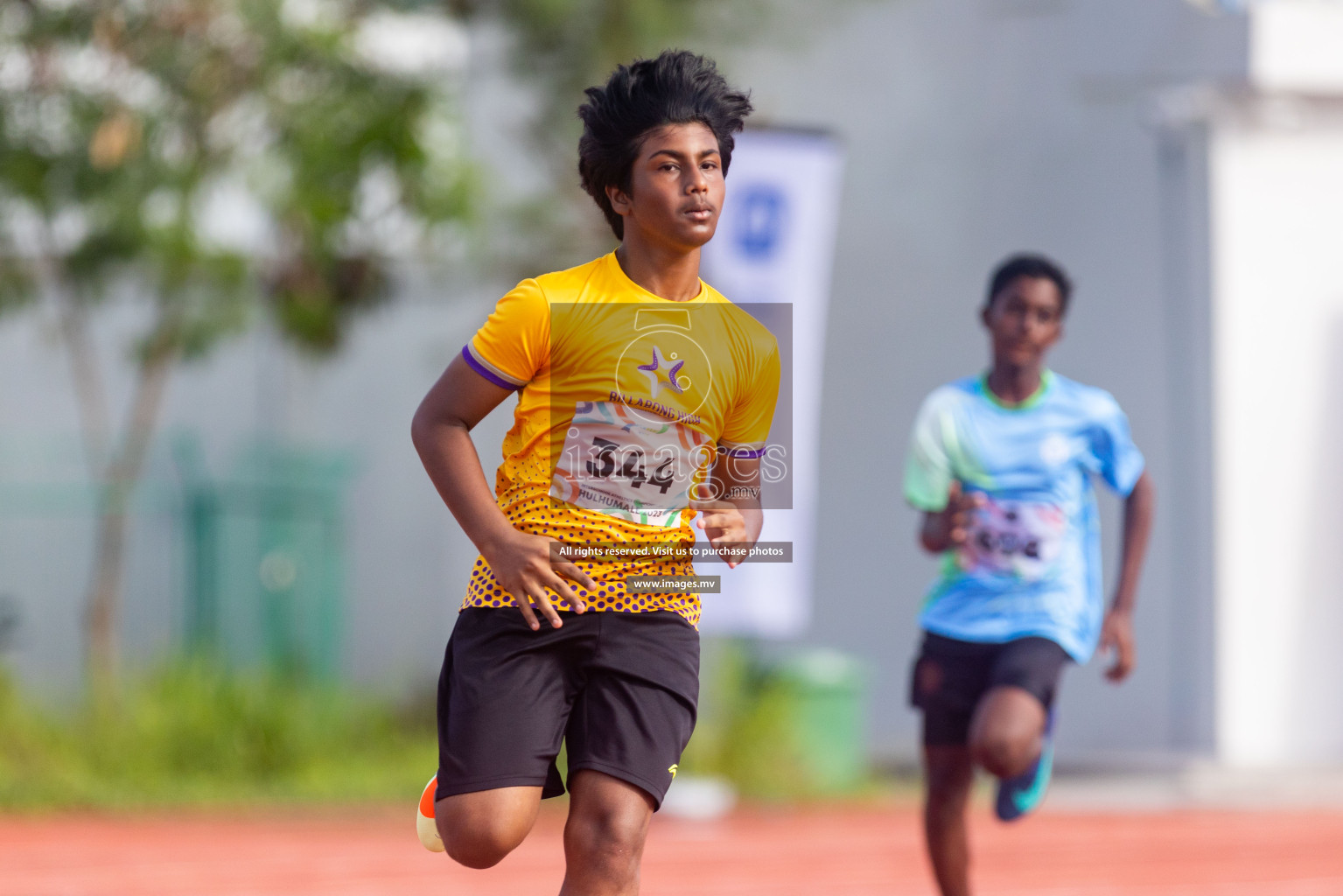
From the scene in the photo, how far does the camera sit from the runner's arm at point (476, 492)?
3258 mm

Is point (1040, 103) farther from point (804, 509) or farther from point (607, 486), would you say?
point (607, 486)

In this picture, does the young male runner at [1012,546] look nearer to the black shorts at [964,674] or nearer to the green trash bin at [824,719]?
the black shorts at [964,674]

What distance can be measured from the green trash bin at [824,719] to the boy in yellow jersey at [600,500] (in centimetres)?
743

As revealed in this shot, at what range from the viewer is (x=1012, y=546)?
202 inches

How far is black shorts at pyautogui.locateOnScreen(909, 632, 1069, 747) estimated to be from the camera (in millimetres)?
5012

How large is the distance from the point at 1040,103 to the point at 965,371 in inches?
77.7

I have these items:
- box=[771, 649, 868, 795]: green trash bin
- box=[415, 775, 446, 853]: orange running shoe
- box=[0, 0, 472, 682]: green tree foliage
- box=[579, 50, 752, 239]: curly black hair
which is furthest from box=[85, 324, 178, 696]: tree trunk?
box=[579, 50, 752, 239]: curly black hair

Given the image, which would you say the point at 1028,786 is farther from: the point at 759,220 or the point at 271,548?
the point at 271,548

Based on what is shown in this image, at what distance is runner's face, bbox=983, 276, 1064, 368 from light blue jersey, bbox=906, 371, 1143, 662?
0.12 metres

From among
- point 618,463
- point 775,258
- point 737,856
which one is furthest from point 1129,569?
point 775,258

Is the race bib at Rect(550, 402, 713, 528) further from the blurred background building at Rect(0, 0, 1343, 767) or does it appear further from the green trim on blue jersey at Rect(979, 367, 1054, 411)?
the blurred background building at Rect(0, 0, 1343, 767)

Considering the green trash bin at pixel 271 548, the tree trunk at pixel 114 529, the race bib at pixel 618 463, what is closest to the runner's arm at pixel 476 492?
the race bib at pixel 618 463

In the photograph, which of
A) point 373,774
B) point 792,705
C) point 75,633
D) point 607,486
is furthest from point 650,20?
point 607,486

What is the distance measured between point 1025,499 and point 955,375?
7.20 meters
